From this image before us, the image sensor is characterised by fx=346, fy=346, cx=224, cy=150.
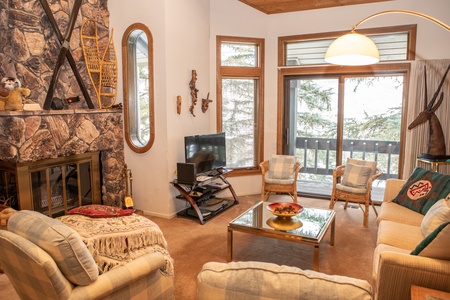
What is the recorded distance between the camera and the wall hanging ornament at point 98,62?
4.49 metres

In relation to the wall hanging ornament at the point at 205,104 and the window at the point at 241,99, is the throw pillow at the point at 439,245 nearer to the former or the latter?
the wall hanging ornament at the point at 205,104

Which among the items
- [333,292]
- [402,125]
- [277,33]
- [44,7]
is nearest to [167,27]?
[44,7]

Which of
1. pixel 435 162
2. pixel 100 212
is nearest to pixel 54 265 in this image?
pixel 100 212

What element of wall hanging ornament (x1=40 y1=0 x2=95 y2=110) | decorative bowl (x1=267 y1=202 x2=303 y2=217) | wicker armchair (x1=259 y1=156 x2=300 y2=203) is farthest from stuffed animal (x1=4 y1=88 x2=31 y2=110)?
wicker armchair (x1=259 y1=156 x2=300 y2=203)

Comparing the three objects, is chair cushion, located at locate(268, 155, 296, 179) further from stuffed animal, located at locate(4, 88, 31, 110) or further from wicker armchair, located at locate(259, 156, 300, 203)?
stuffed animal, located at locate(4, 88, 31, 110)

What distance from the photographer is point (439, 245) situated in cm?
196

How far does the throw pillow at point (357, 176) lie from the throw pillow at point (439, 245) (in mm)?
2590

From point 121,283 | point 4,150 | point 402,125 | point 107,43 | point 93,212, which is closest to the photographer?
point 121,283

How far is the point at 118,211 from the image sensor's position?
2.75 m

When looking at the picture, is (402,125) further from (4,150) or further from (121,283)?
(4,150)

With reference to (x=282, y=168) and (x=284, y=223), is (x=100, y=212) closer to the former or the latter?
(x=284, y=223)

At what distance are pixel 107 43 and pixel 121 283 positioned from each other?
370 centimetres

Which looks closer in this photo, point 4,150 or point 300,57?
point 4,150

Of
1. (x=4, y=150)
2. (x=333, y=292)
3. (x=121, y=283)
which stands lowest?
(x=121, y=283)
